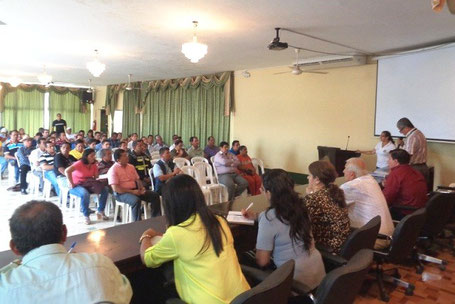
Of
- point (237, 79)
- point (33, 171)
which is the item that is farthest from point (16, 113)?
point (237, 79)

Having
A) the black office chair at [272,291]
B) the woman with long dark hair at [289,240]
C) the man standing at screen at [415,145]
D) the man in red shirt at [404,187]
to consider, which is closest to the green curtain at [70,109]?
the man standing at screen at [415,145]

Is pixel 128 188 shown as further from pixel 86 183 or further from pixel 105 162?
pixel 105 162

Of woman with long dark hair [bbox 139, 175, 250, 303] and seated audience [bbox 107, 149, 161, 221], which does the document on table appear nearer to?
woman with long dark hair [bbox 139, 175, 250, 303]

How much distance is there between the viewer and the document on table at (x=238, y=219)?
2389 millimetres

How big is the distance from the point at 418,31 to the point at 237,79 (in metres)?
4.48

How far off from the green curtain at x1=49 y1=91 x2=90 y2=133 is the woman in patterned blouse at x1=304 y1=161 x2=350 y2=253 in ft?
42.6

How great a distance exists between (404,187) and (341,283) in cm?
236

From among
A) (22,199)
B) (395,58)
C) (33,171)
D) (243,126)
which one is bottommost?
(22,199)

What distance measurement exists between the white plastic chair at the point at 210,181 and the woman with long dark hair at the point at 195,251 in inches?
139

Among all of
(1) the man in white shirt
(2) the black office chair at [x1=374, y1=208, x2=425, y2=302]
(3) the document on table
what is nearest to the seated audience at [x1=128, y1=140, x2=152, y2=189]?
(3) the document on table

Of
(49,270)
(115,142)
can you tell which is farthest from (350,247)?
(115,142)

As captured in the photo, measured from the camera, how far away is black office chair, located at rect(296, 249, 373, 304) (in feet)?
4.64

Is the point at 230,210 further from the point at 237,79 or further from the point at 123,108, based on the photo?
the point at 123,108

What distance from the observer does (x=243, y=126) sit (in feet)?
27.6
